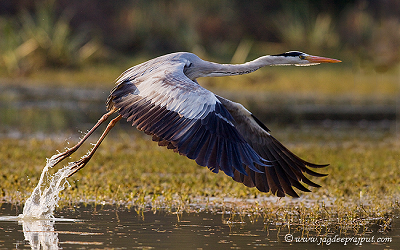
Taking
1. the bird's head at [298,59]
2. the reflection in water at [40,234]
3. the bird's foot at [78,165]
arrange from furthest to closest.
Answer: the bird's head at [298,59]
the bird's foot at [78,165]
the reflection in water at [40,234]

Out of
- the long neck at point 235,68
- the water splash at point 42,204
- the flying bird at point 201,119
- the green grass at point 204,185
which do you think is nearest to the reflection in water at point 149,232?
the water splash at point 42,204

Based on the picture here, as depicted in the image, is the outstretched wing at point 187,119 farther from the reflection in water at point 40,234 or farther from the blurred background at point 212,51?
the blurred background at point 212,51

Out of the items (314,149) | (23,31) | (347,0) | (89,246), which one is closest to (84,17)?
(23,31)

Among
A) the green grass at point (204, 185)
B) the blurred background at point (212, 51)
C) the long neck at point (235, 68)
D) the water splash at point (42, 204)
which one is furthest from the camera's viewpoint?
the blurred background at point (212, 51)

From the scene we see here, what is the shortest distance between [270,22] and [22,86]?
15.6 metres

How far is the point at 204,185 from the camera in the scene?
8.39 metres

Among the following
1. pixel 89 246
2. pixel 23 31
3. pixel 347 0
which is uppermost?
pixel 347 0

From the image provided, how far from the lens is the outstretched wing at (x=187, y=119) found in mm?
5754

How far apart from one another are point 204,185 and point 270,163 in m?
1.32

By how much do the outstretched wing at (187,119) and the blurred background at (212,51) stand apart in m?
6.71

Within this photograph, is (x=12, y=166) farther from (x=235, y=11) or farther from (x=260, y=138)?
(x=235, y=11)

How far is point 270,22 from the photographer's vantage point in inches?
1310

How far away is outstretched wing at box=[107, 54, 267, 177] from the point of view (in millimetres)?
5754

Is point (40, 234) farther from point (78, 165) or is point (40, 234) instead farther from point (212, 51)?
point (212, 51)
